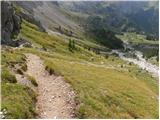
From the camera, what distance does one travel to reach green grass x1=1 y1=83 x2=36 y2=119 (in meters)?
29.9

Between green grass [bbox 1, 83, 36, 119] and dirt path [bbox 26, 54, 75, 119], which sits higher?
green grass [bbox 1, 83, 36, 119]

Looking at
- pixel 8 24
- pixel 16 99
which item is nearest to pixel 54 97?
pixel 16 99

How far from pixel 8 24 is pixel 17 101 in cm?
9848

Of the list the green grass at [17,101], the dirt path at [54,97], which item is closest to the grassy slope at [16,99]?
the green grass at [17,101]

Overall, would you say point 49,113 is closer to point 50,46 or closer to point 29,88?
point 29,88

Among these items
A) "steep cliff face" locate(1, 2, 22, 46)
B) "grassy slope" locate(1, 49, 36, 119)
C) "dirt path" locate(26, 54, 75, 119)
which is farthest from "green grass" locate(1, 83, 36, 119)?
"steep cliff face" locate(1, 2, 22, 46)

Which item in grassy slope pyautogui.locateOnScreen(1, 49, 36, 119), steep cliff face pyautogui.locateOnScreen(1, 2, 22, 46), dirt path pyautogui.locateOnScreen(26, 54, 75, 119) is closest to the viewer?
grassy slope pyautogui.locateOnScreen(1, 49, 36, 119)

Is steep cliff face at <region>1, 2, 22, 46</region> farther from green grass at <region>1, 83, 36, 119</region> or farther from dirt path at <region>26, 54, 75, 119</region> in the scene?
green grass at <region>1, 83, 36, 119</region>

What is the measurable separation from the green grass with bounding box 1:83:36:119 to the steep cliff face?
2928 inches

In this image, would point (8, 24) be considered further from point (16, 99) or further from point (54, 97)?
point (16, 99)

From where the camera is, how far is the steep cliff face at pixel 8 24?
115 m

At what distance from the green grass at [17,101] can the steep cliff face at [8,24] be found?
74.4m

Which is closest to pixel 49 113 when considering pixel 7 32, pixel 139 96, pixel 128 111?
pixel 128 111

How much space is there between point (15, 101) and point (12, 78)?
281 inches
